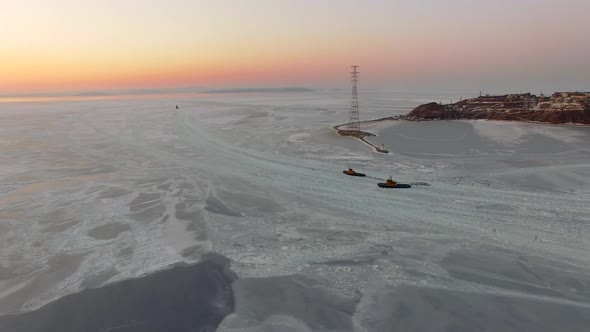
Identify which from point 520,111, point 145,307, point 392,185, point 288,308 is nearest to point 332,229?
point 288,308

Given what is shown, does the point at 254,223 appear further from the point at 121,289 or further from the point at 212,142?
the point at 212,142

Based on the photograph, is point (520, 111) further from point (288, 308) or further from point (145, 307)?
point (145, 307)

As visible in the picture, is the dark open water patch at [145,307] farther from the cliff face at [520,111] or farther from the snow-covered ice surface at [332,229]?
the cliff face at [520,111]

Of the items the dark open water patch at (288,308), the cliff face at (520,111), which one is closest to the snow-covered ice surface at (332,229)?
the dark open water patch at (288,308)

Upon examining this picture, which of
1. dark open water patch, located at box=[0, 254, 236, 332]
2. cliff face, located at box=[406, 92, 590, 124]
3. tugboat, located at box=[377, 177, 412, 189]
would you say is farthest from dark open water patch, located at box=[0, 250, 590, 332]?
cliff face, located at box=[406, 92, 590, 124]

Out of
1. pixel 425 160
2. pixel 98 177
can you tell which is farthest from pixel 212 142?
pixel 425 160
